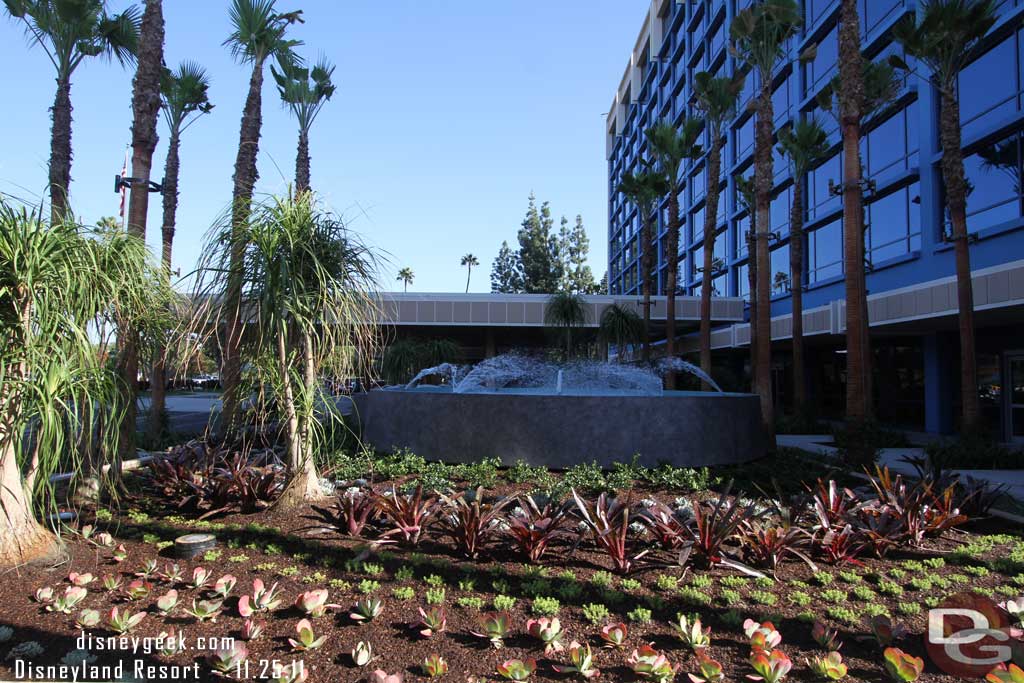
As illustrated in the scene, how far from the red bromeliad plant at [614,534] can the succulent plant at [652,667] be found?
4.94 feet

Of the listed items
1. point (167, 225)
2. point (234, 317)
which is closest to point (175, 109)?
point (167, 225)

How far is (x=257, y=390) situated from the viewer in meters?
6.73

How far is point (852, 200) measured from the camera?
12992 mm

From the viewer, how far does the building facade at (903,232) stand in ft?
55.0

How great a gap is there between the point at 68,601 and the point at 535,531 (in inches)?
124

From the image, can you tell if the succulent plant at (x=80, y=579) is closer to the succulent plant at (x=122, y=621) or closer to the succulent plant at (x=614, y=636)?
the succulent plant at (x=122, y=621)

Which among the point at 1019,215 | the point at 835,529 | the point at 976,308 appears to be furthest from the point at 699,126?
the point at 835,529

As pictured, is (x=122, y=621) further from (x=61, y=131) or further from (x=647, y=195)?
(x=647, y=195)

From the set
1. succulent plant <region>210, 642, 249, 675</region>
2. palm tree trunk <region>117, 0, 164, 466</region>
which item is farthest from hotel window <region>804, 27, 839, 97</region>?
succulent plant <region>210, 642, 249, 675</region>

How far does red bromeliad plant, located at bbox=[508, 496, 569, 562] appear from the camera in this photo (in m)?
5.05

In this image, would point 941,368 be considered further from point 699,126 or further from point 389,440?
point 389,440

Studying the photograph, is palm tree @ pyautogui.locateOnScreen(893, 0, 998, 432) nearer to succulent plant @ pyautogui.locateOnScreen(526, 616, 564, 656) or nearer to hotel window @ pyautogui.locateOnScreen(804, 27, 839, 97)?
hotel window @ pyautogui.locateOnScreen(804, 27, 839, 97)

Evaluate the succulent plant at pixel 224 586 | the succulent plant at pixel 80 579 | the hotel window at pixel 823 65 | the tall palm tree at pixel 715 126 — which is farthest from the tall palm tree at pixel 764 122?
the succulent plant at pixel 80 579

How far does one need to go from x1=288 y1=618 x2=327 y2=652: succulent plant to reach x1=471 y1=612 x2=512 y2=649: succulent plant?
2.82 feet
